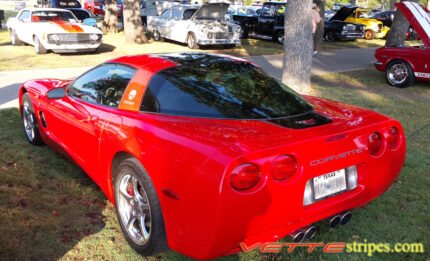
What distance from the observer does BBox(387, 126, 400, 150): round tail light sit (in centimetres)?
304

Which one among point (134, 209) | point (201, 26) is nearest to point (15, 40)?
point (201, 26)

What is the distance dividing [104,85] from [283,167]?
6.48 ft

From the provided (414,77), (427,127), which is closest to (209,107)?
(427,127)

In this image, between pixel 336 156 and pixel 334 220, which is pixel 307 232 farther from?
pixel 336 156

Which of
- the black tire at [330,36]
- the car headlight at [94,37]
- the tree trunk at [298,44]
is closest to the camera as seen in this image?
the tree trunk at [298,44]

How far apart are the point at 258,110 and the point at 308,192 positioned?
745mm

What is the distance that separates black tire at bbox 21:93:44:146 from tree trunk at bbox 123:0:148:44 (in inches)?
449

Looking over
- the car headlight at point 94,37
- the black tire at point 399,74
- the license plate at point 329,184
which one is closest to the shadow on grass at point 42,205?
the license plate at point 329,184

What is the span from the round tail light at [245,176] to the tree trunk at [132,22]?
14.6m

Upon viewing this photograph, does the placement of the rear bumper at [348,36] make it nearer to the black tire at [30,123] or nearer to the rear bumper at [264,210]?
the black tire at [30,123]

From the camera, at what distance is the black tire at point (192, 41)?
1550cm

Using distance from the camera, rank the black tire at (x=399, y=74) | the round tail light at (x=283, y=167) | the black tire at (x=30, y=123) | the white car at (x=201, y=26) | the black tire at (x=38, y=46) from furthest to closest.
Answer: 1. the white car at (x=201, y=26)
2. the black tire at (x=38, y=46)
3. the black tire at (x=399, y=74)
4. the black tire at (x=30, y=123)
5. the round tail light at (x=283, y=167)

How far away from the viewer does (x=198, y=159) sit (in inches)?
91.7

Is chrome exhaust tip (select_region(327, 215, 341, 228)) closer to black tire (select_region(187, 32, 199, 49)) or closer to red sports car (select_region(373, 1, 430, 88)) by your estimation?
red sports car (select_region(373, 1, 430, 88))
